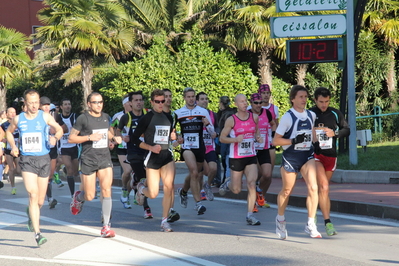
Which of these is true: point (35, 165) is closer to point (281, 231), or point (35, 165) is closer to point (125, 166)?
point (281, 231)

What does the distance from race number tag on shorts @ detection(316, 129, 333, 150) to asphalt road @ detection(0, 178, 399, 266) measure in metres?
1.12

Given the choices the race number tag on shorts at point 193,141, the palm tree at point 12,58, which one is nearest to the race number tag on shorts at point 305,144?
the race number tag on shorts at point 193,141

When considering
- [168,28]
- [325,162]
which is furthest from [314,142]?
[168,28]

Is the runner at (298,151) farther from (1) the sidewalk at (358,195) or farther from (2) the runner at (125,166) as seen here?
(2) the runner at (125,166)

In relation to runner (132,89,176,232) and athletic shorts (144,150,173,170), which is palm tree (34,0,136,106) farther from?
athletic shorts (144,150,173,170)

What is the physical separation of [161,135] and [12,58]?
19489mm

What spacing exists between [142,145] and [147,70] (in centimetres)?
1181

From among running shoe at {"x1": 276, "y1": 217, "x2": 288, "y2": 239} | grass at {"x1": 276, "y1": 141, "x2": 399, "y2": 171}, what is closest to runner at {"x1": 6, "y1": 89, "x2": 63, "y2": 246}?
running shoe at {"x1": 276, "y1": 217, "x2": 288, "y2": 239}

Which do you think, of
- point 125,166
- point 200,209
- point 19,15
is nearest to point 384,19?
point 125,166

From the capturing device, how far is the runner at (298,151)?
24.4 feet

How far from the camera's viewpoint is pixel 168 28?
2211 centimetres

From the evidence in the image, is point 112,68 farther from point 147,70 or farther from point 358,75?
point 358,75

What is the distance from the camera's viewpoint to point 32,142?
764 centimetres

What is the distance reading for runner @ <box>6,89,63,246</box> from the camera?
751 cm
